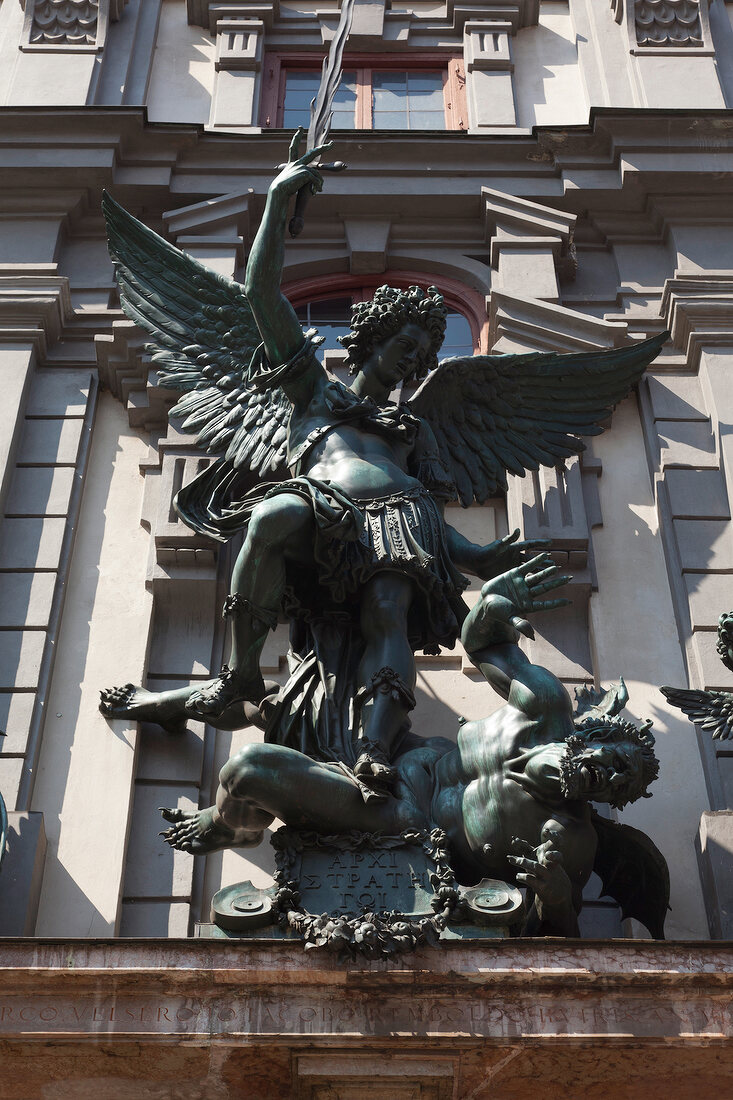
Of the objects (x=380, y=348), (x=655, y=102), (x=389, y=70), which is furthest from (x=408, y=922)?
(x=389, y=70)

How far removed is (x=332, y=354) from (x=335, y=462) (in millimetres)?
2438

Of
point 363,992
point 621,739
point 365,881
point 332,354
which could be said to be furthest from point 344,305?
point 363,992

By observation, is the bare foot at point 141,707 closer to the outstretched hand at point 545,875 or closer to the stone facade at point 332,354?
the stone facade at point 332,354

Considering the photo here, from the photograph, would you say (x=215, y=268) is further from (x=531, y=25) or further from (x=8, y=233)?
(x=531, y=25)

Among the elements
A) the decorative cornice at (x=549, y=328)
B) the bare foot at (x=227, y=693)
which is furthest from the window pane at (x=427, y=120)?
the bare foot at (x=227, y=693)

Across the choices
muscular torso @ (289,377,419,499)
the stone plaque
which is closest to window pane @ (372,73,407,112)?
muscular torso @ (289,377,419,499)

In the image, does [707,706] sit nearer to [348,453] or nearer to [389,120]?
[348,453]

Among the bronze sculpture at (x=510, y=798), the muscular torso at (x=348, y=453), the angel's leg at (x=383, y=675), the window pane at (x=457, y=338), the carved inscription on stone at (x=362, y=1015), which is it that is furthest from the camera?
the window pane at (x=457, y=338)

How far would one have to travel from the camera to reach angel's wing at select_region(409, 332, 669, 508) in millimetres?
10078

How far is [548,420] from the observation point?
1023 cm

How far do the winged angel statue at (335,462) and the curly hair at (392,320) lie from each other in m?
0.01

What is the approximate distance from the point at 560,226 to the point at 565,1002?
23.2 feet

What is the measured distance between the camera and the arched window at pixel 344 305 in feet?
39.9

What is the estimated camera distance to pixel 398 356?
934 centimetres
